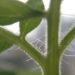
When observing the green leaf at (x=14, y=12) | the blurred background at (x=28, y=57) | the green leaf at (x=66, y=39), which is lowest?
the blurred background at (x=28, y=57)

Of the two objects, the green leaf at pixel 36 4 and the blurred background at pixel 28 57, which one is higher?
the green leaf at pixel 36 4

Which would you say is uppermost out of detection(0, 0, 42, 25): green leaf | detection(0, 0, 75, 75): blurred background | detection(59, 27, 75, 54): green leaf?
detection(0, 0, 42, 25): green leaf

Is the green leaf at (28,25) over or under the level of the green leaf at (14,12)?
under

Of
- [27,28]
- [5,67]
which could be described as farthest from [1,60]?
[27,28]

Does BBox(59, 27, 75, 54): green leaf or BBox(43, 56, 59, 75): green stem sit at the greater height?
BBox(59, 27, 75, 54): green leaf
